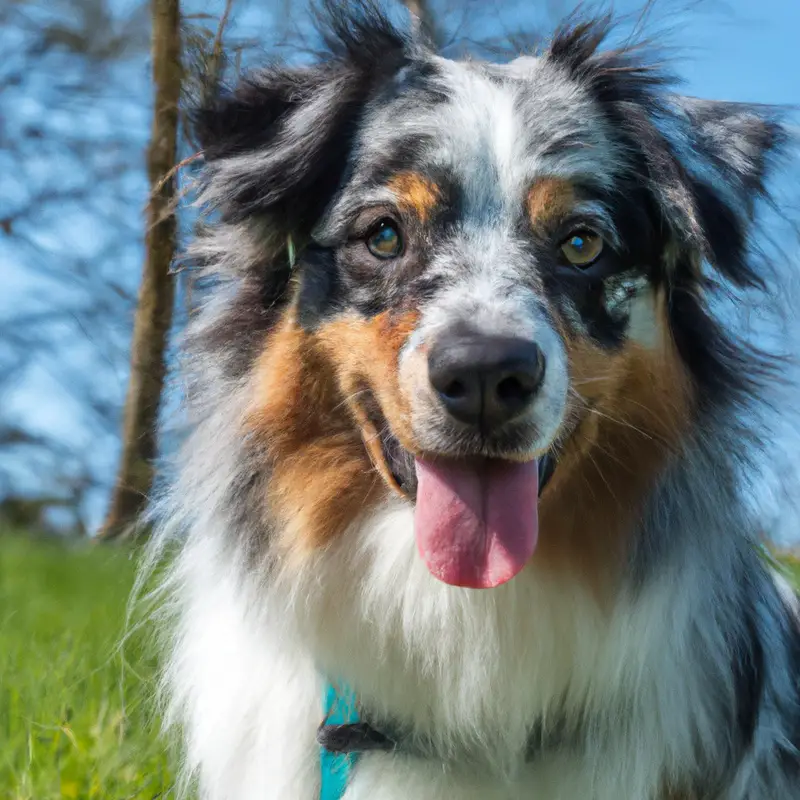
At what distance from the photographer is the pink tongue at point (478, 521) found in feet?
7.42

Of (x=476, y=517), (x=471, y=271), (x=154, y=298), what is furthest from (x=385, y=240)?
(x=154, y=298)

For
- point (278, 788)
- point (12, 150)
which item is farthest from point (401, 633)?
point (12, 150)

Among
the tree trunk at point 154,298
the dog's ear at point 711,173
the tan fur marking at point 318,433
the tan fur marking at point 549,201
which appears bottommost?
the tree trunk at point 154,298

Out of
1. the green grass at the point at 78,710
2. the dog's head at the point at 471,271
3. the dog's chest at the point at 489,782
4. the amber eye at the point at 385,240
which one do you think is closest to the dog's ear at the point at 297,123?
the dog's head at the point at 471,271

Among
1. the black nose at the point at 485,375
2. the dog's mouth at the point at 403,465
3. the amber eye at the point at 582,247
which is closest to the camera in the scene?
the black nose at the point at 485,375

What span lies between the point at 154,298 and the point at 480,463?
4484mm

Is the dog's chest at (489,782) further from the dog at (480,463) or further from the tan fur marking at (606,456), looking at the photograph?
the tan fur marking at (606,456)

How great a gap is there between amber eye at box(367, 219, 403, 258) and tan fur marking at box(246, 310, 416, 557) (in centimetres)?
21

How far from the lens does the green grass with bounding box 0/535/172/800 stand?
304 centimetres

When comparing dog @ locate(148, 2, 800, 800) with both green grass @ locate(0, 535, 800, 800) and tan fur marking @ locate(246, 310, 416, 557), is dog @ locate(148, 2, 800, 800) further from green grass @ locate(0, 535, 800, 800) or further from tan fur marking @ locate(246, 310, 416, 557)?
green grass @ locate(0, 535, 800, 800)

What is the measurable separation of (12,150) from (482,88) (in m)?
7.43

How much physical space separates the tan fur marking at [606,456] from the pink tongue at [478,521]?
6.0 inches

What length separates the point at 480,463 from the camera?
2.31 metres

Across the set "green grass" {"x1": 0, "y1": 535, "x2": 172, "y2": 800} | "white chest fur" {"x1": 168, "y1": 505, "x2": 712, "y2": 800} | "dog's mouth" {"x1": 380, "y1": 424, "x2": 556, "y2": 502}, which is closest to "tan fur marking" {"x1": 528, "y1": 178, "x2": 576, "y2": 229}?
"dog's mouth" {"x1": 380, "y1": 424, "x2": 556, "y2": 502}
